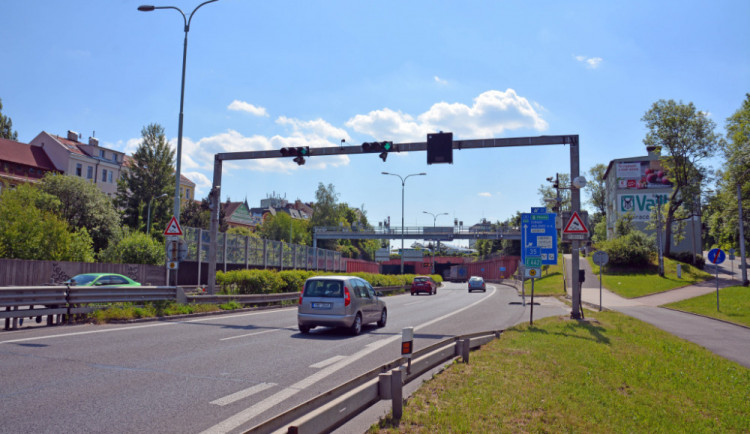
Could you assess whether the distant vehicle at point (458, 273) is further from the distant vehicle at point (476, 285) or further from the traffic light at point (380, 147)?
the traffic light at point (380, 147)

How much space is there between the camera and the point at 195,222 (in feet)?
219

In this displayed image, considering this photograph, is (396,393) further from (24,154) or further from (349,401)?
(24,154)

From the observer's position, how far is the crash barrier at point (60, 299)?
41.1 feet

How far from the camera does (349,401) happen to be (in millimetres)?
4699

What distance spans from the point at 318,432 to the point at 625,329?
14.7 m

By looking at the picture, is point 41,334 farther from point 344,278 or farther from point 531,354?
point 531,354

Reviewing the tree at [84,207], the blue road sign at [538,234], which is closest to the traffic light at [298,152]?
the blue road sign at [538,234]

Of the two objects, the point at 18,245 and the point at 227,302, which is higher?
the point at 18,245

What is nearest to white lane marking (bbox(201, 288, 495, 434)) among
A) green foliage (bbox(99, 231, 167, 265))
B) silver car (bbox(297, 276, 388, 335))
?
silver car (bbox(297, 276, 388, 335))

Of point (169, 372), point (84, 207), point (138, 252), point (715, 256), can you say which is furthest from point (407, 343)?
point (84, 207)

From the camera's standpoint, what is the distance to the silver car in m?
13.7

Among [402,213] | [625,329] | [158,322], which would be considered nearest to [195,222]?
[402,213]

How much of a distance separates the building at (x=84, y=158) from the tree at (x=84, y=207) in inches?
550

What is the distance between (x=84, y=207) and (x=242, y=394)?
5061 centimetres
